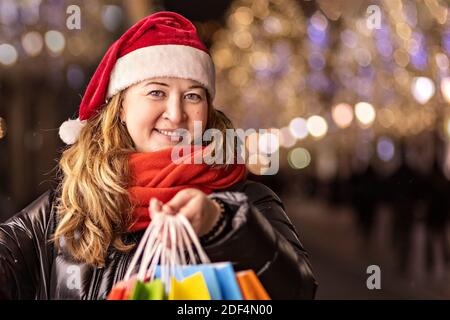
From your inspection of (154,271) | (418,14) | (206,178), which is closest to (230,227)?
(154,271)

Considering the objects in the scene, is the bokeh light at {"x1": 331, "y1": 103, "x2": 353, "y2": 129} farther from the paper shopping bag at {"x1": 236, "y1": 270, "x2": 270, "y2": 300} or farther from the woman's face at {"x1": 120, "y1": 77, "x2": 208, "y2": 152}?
the paper shopping bag at {"x1": 236, "y1": 270, "x2": 270, "y2": 300}

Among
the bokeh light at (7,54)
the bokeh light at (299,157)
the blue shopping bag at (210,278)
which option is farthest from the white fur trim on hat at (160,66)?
the bokeh light at (299,157)

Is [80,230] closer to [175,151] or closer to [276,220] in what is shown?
[175,151]

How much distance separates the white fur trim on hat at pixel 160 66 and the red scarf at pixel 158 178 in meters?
0.22

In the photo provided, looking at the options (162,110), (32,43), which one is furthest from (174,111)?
(32,43)

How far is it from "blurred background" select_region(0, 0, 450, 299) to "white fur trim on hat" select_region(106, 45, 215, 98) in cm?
43

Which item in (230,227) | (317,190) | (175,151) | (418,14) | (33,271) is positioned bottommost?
(317,190)

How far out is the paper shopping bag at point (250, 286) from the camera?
1819 millimetres

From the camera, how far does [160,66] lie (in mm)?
2262

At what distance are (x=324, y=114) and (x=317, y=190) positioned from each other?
2765mm

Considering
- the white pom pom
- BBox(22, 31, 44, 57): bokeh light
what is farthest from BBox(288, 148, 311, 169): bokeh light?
the white pom pom

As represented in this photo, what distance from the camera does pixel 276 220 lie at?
2.25 metres

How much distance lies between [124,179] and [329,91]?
20.4 meters

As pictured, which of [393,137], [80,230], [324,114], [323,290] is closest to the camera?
[80,230]
